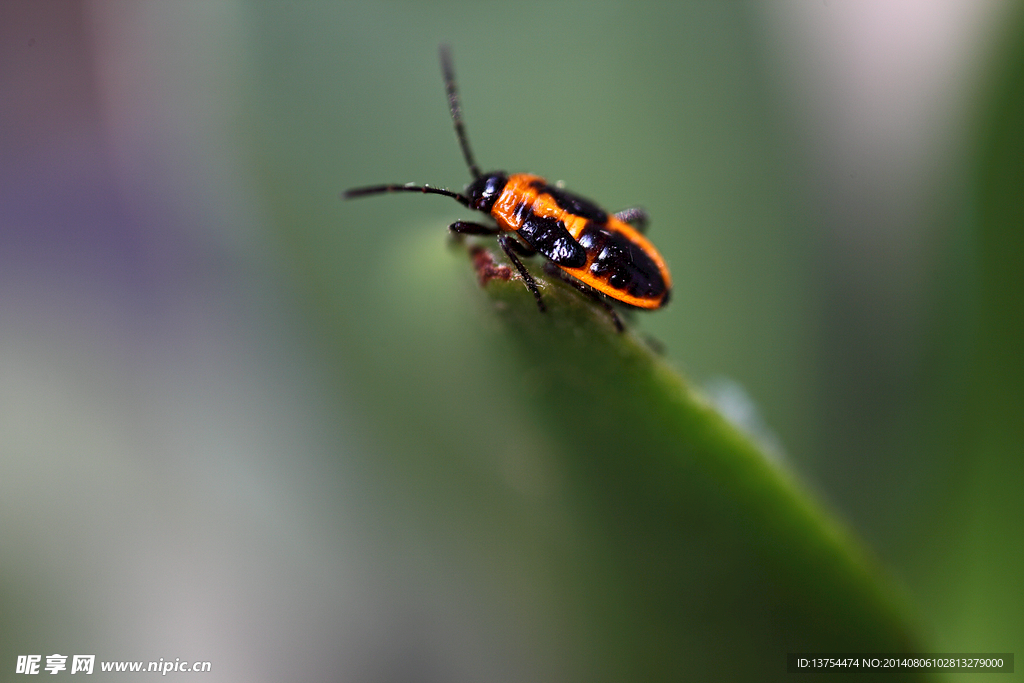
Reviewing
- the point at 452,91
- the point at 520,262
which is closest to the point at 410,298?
the point at 520,262

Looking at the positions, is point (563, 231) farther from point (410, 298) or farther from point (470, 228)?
point (410, 298)

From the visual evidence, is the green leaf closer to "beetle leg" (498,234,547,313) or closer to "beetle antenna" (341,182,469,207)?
"beetle leg" (498,234,547,313)

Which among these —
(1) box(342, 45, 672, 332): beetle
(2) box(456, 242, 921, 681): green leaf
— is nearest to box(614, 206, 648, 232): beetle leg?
(1) box(342, 45, 672, 332): beetle

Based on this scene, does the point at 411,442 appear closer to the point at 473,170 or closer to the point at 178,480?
the point at 178,480

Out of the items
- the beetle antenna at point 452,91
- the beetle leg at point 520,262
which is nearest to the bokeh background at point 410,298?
the beetle antenna at point 452,91

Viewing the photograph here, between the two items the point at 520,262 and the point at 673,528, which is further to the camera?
the point at 520,262

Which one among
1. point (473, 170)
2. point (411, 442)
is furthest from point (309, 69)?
point (411, 442)
